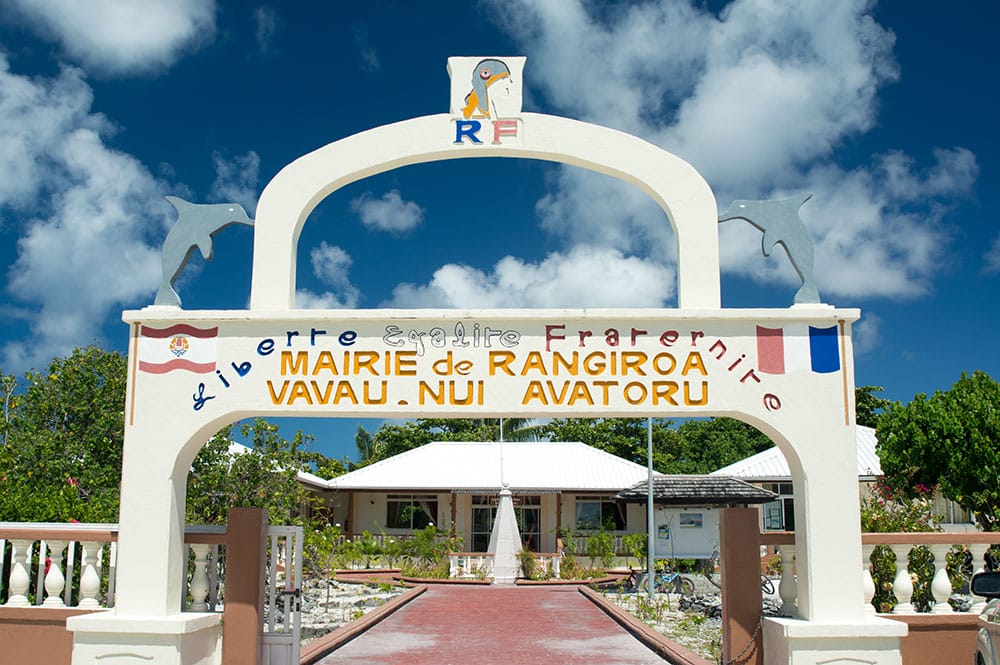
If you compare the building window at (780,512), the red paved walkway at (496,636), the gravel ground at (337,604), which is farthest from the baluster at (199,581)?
the building window at (780,512)

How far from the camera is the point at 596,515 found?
32.4 metres

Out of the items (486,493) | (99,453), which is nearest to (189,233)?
(99,453)

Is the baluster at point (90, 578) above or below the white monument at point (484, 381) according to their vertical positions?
below

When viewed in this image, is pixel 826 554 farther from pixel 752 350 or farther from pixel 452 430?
pixel 452 430

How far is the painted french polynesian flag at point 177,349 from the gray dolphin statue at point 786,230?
14.2 feet

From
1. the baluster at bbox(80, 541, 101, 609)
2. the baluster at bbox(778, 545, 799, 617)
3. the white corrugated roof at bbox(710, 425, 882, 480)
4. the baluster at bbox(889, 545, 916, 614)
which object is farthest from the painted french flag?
the white corrugated roof at bbox(710, 425, 882, 480)

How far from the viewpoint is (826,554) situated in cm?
719

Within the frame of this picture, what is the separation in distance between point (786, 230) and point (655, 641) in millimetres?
5888

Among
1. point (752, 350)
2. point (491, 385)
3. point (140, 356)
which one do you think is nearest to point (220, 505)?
point (140, 356)

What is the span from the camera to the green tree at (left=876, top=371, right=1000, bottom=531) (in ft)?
73.6

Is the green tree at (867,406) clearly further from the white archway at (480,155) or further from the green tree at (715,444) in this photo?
the white archway at (480,155)

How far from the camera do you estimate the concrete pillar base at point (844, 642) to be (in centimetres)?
704

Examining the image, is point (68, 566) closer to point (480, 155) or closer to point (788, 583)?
point (480, 155)

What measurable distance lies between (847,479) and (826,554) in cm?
60
